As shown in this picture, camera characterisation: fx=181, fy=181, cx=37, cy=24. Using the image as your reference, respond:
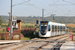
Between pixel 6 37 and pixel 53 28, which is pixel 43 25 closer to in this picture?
pixel 53 28

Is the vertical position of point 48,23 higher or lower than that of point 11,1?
lower

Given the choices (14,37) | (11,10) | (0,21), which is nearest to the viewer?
(11,10)

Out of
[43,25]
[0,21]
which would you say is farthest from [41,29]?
[0,21]

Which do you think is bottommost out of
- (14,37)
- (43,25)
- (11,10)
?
(14,37)

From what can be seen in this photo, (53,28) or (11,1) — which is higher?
(11,1)

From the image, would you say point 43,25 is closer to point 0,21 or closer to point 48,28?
point 48,28

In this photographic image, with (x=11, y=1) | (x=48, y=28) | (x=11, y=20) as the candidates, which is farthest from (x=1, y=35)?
(x=48, y=28)

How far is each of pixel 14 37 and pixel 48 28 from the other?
6311 millimetres

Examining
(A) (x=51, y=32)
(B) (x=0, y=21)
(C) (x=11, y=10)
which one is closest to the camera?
(C) (x=11, y=10)

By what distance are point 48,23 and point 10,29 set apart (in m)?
7.13

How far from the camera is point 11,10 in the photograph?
29.4 meters

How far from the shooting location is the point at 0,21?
13662 centimetres

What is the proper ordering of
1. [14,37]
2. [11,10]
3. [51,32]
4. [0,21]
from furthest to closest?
[0,21]
[51,32]
[14,37]
[11,10]

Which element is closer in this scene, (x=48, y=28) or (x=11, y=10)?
(x=11, y=10)
